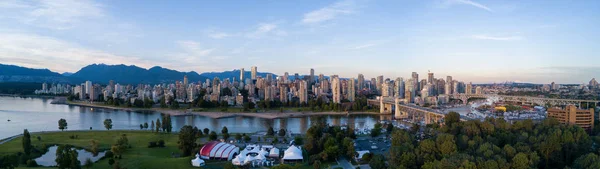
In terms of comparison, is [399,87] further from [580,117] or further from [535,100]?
[580,117]

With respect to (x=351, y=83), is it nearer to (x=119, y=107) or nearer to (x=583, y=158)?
(x=119, y=107)

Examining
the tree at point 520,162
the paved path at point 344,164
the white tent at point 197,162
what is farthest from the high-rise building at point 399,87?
the tree at point 520,162

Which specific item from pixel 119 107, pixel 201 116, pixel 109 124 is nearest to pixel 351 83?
pixel 201 116

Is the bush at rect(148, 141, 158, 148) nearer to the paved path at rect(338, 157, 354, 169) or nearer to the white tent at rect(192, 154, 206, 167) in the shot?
the white tent at rect(192, 154, 206, 167)

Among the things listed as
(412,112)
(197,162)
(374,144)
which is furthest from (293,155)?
(412,112)

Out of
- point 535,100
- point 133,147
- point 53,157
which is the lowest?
point 53,157

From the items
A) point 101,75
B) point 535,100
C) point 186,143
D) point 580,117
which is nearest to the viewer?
point 186,143
